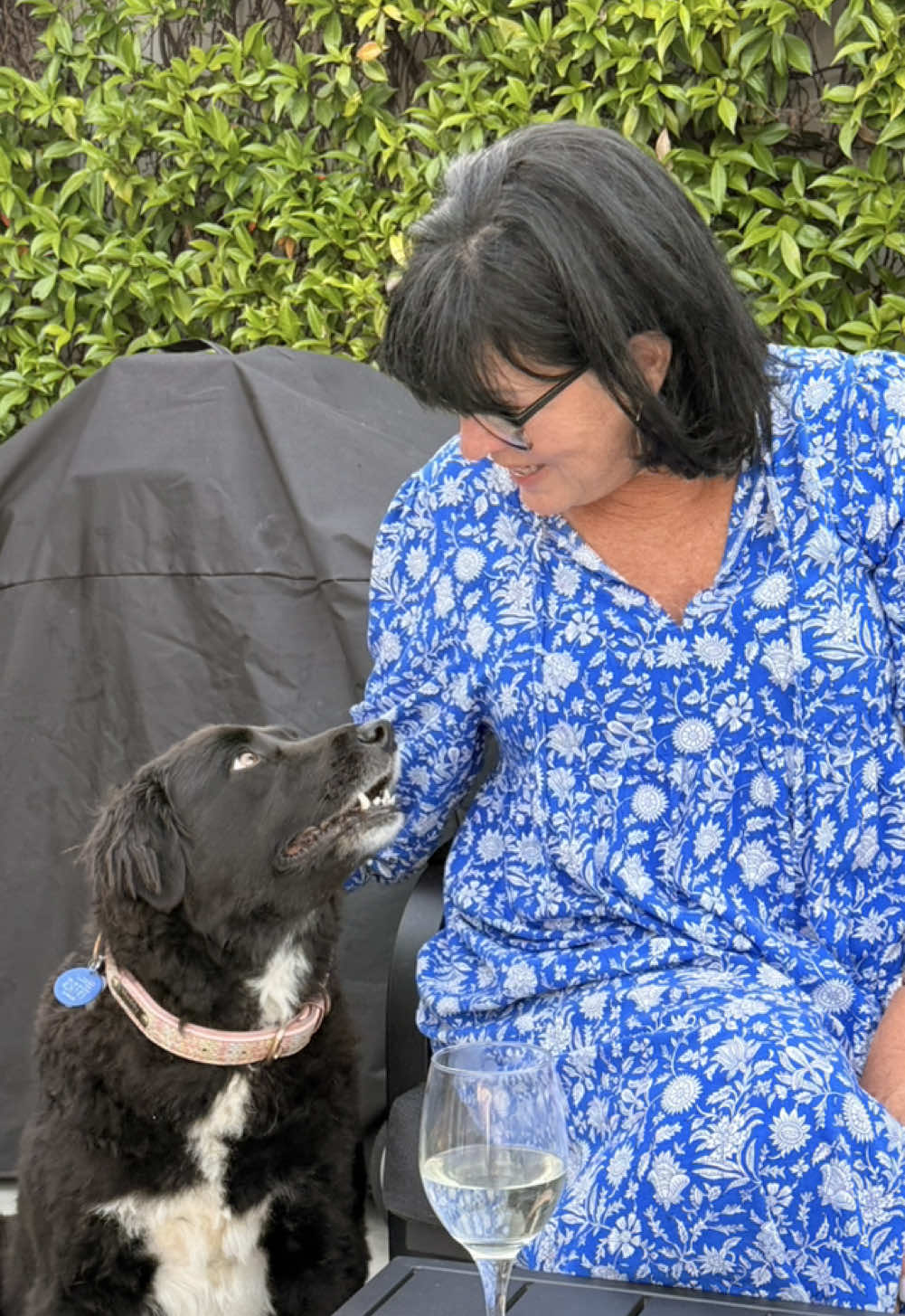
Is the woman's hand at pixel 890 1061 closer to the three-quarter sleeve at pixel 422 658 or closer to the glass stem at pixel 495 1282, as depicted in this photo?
the three-quarter sleeve at pixel 422 658

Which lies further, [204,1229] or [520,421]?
[204,1229]

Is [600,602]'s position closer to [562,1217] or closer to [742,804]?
[742,804]

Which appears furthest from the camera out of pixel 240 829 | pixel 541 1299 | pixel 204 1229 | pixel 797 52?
pixel 797 52

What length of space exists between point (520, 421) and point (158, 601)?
1.38 meters

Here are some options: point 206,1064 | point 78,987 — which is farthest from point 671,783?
point 78,987

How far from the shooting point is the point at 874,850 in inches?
80.6

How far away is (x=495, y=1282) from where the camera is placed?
50.6 inches

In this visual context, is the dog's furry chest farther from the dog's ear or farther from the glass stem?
the glass stem

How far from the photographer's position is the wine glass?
1.24m

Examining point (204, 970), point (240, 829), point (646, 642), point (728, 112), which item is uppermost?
point (728, 112)

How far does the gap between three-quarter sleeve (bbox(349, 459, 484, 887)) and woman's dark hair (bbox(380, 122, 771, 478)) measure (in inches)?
10.4

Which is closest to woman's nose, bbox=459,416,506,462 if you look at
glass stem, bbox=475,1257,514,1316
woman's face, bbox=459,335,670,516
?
woman's face, bbox=459,335,670,516

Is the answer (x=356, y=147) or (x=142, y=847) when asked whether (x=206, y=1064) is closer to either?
(x=142, y=847)

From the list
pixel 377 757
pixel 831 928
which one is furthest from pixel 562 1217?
pixel 377 757
